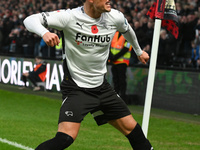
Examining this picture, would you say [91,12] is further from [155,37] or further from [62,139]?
[155,37]

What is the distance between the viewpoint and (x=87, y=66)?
5.08m

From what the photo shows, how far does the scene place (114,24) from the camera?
5277mm

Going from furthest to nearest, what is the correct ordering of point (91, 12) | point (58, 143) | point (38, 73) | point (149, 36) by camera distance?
point (38, 73), point (149, 36), point (91, 12), point (58, 143)

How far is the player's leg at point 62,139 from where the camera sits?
4.66 m

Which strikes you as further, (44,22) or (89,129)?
(89,129)

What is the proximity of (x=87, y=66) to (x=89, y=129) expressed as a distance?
14.9 ft

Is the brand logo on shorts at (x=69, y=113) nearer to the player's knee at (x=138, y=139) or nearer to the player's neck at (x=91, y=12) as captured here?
the player's knee at (x=138, y=139)

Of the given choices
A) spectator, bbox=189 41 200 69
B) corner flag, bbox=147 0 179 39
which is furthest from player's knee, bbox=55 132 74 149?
spectator, bbox=189 41 200 69

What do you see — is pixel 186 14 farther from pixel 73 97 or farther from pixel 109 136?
pixel 73 97

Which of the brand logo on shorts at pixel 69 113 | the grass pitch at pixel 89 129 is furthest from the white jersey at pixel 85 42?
the grass pitch at pixel 89 129

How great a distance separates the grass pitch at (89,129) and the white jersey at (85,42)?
2.56 metres

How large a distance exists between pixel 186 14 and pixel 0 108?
20.5 ft

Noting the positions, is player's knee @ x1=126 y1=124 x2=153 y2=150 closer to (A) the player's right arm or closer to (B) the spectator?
(A) the player's right arm

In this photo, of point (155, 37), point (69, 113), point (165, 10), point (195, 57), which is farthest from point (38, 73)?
point (69, 113)
